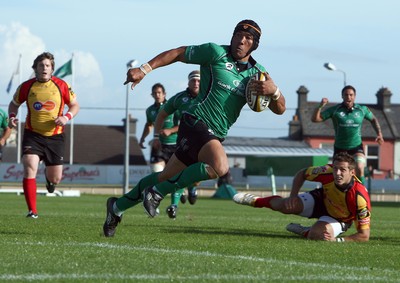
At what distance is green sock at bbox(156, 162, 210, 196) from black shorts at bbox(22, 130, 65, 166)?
4251 mm

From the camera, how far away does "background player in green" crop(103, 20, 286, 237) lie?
917 centimetres

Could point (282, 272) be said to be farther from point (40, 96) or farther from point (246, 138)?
point (246, 138)

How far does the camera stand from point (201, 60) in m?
9.46

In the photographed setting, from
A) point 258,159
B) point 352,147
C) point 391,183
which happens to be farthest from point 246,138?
point 352,147

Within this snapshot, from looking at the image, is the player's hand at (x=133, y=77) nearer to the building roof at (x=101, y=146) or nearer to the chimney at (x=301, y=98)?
the building roof at (x=101, y=146)

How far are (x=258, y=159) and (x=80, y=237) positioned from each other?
63.1m

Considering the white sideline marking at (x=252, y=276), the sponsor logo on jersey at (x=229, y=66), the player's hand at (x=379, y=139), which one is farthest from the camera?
the player's hand at (x=379, y=139)

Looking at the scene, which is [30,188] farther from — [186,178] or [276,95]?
[276,95]

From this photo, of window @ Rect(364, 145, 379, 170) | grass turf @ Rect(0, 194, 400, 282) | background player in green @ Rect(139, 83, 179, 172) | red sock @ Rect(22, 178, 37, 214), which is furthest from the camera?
window @ Rect(364, 145, 379, 170)

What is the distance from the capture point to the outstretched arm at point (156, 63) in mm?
8633

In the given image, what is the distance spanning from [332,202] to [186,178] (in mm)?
2727

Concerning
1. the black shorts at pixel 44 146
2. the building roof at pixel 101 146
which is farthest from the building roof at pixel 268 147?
the black shorts at pixel 44 146

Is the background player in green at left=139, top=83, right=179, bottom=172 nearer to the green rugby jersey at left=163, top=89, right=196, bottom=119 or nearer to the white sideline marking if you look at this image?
the green rugby jersey at left=163, top=89, right=196, bottom=119

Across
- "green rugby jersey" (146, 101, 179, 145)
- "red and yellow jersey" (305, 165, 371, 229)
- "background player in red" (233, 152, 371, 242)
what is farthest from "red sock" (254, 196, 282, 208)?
"green rugby jersey" (146, 101, 179, 145)
